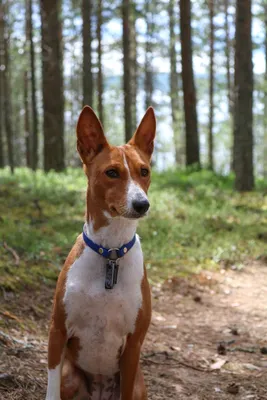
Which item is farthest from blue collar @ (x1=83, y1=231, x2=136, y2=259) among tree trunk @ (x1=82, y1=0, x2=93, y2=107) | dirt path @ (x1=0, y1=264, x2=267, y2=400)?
tree trunk @ (x1=82, y1=0, x2=93, y2=107)

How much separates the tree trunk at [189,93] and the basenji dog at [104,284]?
40.9 feet

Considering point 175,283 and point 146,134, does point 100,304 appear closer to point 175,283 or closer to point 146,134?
point 146,134

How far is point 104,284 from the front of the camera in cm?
329

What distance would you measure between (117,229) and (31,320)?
7.50 ft

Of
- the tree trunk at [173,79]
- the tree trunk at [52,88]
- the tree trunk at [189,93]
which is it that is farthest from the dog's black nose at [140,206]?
the tree trunk at [173,79]

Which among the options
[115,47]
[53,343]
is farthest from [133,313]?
[115,47]

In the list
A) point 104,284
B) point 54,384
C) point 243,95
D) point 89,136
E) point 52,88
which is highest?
point 52,88

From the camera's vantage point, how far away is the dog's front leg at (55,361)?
327cm

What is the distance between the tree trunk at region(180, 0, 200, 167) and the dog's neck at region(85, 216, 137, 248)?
1260cm

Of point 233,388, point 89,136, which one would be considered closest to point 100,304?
point 89,136

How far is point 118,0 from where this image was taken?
771 inches

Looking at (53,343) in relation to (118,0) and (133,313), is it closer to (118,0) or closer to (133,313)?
(133,313)

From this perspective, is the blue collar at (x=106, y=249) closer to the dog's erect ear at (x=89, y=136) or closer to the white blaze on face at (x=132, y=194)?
the white blaze on face at (x=132, y=194)

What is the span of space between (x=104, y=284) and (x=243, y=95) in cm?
1015
